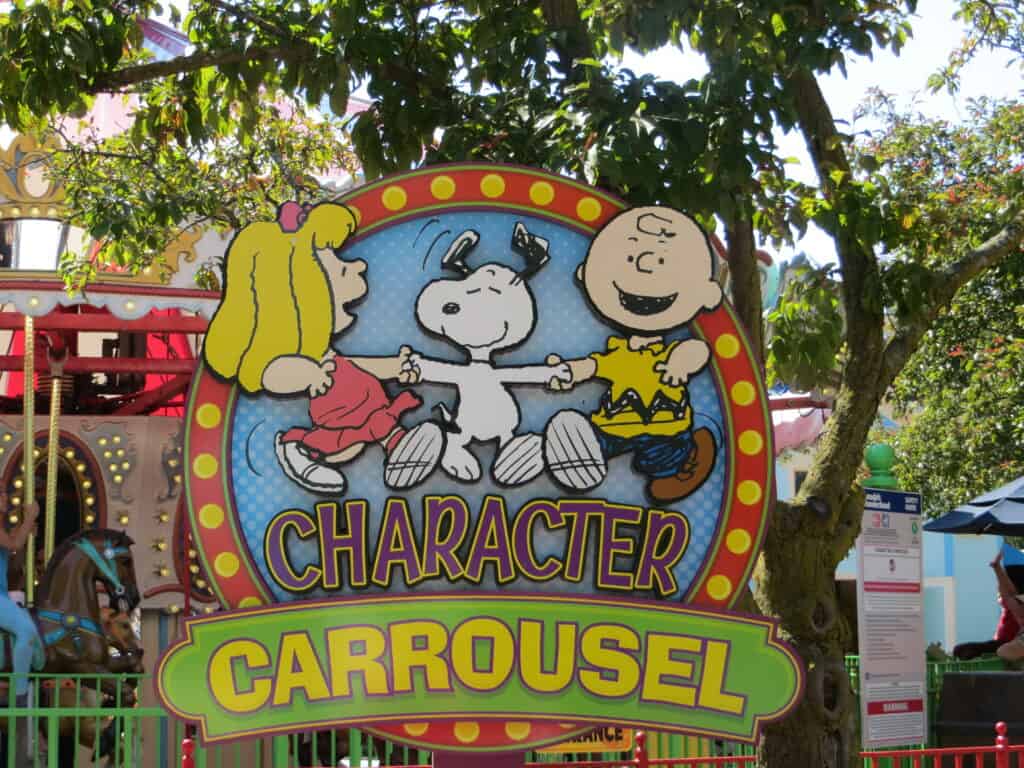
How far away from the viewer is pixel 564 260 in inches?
209

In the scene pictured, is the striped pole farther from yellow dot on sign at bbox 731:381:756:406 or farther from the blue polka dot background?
yellow dot on sign at bbox 731:381:756:406

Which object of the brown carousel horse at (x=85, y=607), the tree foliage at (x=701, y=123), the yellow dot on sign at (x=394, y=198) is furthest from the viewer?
the brown carousel horse at (x=85, y=607)

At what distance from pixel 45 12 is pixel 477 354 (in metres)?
3.53

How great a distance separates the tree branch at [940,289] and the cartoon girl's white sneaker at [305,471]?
3.41 meters

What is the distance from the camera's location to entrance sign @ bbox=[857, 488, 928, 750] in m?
7.35

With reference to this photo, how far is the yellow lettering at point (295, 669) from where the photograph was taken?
498 cm

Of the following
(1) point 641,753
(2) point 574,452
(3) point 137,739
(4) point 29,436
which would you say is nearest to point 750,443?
(2) point 574,452

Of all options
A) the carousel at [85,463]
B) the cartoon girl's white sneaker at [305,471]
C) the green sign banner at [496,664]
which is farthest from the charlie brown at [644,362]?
the carousel at [85,463]

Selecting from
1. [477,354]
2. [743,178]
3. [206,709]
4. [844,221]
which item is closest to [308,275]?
[477,354]

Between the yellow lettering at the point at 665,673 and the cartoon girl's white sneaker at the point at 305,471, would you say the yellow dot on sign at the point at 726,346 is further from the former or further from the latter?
the cartoon girl's white sneaker at the point at 305,471

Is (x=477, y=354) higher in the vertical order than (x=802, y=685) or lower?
higher

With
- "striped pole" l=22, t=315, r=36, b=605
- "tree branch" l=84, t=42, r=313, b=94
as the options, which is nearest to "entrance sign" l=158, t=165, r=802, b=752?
"tree branch" l=84, t=42, r=313, b=94

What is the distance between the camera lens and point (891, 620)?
24.5 feet

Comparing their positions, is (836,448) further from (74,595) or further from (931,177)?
(931,177)
